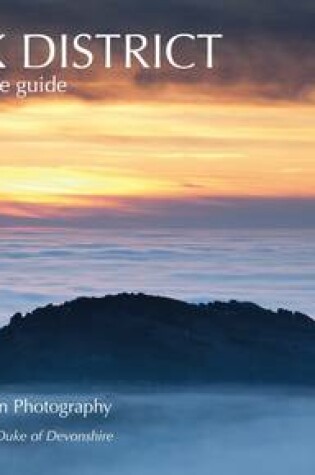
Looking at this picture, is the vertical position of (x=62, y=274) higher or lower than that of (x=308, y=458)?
higher

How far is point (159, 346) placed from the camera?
13.4 ft

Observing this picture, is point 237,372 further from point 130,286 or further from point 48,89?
point 48,89

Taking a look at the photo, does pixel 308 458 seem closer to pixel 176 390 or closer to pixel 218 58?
pixel 176 390

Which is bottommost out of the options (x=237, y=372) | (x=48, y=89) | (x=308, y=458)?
(x=308, y=458)

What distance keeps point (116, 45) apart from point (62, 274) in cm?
79

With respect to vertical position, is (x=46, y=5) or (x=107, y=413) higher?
(x=46, y=5)

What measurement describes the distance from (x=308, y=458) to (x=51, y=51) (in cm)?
165

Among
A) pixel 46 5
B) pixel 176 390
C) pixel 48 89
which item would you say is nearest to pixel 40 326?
pixel 176 390

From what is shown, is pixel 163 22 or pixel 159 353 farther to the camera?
pixel 159 353

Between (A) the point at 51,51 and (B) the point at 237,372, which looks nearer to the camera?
(A) the point at 51,51

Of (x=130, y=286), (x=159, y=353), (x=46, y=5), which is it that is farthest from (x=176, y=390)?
(x=46, y=5)

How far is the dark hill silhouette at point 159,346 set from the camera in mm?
3982

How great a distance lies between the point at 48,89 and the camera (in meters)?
3.88

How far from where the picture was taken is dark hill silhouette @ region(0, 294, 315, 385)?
3.98 meters
